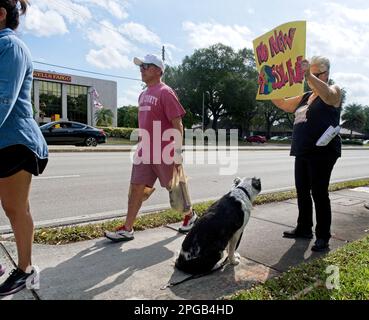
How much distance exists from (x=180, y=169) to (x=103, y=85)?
50.8m

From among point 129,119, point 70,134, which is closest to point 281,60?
point 70,134

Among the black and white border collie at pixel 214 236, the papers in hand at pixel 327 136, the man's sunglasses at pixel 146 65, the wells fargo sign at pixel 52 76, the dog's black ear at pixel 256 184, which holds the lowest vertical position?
the black and white border collie at pixel 214 236

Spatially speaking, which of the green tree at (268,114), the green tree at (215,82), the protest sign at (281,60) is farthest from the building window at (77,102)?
the protest sign at (281,60)

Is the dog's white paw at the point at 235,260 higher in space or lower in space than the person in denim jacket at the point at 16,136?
lower

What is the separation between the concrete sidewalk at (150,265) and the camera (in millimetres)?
2838

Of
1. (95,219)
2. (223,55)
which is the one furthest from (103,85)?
(95,219)

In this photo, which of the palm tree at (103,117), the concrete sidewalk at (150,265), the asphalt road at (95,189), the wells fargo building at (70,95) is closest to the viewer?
the concrete sidewalk at (150,265)

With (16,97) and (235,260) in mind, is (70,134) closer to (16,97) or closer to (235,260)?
(235,260)

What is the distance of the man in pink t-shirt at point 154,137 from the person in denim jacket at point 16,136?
1367 millimetres

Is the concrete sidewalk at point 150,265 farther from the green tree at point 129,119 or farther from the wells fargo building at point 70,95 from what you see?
the green tree at point 129,119

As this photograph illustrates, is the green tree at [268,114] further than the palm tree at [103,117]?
Yes

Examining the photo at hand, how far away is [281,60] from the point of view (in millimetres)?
3867

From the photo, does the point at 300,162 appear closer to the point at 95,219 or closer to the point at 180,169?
the point at 180,169

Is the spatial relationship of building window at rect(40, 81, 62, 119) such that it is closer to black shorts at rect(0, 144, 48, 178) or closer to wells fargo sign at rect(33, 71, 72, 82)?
wells fargo sign at rect(33, 71, 72, 82)
